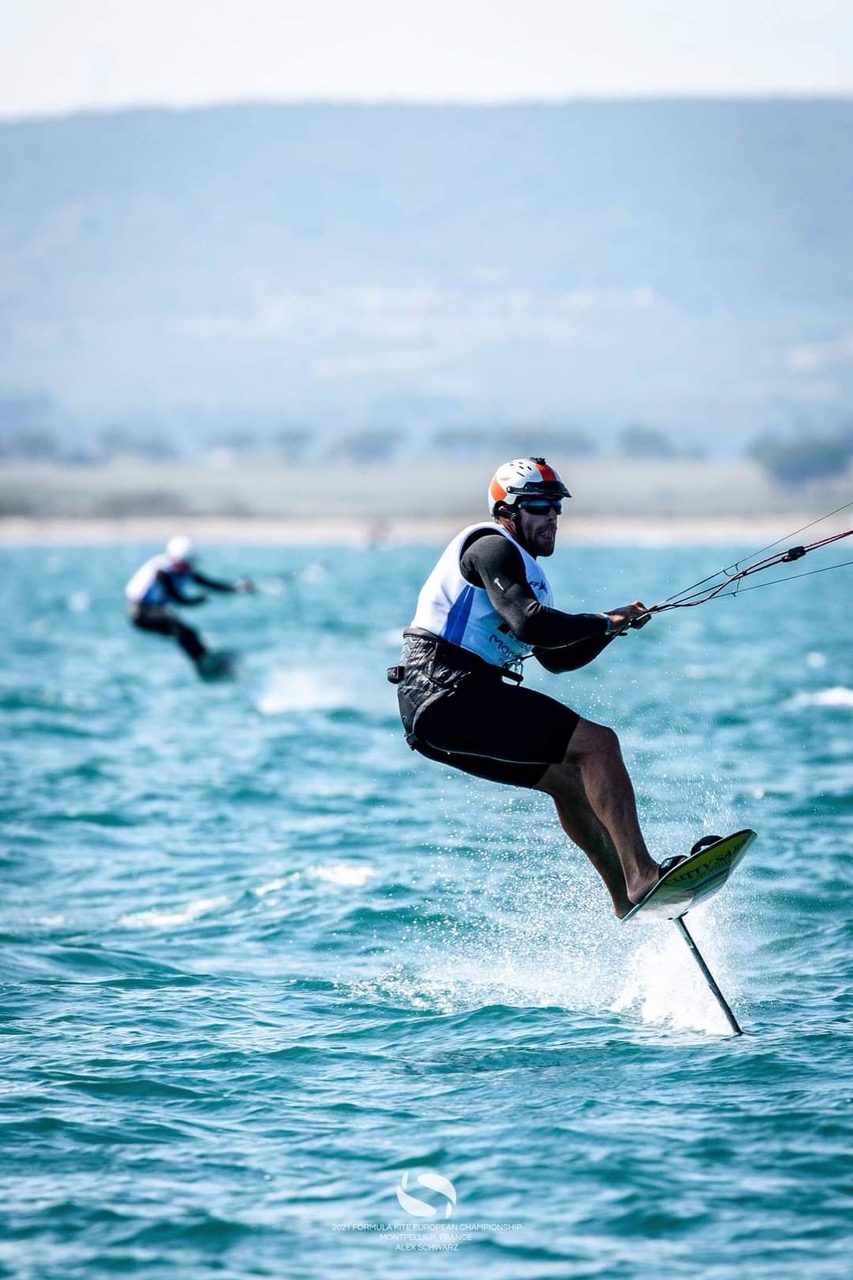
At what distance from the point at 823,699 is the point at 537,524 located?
16.1 m

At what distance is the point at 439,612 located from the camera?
7766 mm

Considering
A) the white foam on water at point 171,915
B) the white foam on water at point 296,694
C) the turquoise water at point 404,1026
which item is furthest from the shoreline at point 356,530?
the white foam on water at point 171,915

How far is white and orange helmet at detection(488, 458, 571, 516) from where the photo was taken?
301 inches

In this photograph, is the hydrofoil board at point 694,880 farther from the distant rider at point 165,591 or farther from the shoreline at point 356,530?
the shoreline at point 356,530

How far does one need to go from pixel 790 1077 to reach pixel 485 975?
226cm

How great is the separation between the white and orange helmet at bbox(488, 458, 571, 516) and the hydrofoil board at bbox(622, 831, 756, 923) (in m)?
1.72

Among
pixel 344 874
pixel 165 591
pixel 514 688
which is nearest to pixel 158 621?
pixel 165 591

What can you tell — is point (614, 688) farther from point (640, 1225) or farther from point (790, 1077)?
point (640, 1225)

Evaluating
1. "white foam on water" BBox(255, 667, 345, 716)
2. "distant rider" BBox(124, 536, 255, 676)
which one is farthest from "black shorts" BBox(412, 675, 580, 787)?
"distant rider" BBox(124, 536, 255, 676)

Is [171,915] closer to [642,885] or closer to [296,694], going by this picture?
[642,885]

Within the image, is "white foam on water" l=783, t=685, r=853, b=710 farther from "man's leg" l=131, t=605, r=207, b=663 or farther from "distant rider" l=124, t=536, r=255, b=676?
"man's leg" l=131, t=605, r=207, b=663

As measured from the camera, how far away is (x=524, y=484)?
7633 millimetres

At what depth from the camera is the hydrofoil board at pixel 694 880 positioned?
24.0 ft

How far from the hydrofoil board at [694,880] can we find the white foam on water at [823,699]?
47.7 ft
